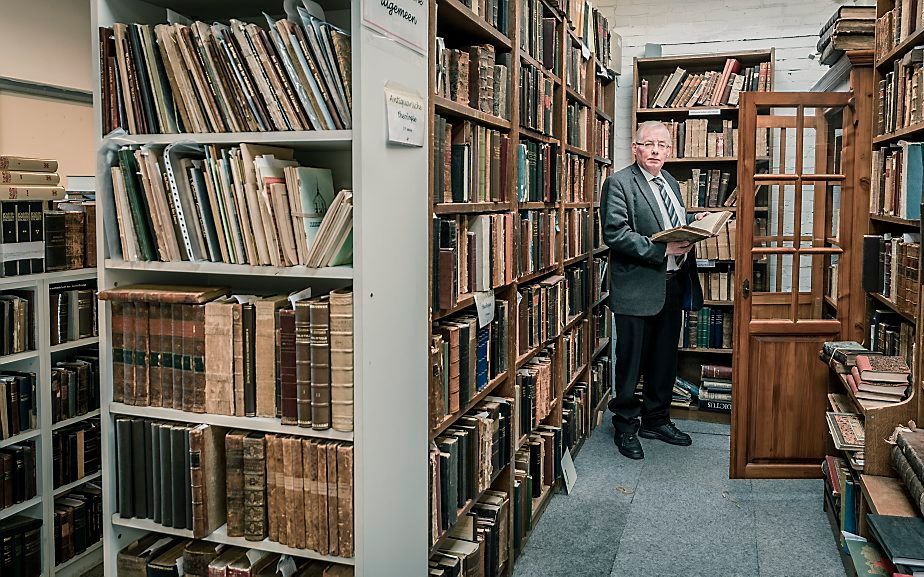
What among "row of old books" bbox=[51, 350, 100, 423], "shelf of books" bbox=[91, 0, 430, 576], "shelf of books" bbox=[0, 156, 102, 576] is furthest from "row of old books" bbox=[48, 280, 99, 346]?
"shelf of books" bbox=[91, 0, 430, 576]

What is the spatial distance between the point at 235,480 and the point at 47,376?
Answer: 66.9 inches

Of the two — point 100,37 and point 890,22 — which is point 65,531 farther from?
point 890,22

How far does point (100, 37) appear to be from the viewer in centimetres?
205

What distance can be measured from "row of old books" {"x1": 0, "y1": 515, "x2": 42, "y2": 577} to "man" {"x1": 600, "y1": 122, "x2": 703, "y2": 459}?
2.90 meters

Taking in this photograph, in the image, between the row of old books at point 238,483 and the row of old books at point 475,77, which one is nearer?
the row of old books at point 238,483

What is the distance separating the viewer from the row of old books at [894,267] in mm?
2862

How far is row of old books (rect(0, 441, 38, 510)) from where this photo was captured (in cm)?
304

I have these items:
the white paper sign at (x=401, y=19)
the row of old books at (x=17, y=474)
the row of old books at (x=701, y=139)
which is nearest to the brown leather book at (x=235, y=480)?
the white paper sign at (x=401, y=19)

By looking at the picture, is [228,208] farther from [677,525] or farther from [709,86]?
[709,86]

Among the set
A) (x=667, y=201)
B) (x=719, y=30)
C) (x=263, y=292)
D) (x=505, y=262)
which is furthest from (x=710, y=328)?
(x=263, y=292)

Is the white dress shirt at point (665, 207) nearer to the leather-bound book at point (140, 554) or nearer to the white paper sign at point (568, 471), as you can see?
the white paper sign at point (568, 471)

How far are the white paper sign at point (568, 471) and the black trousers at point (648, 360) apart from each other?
52 centimetres

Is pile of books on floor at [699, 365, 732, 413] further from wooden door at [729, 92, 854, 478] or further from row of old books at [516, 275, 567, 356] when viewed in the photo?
row of old books at [516, 275, 567, 356]

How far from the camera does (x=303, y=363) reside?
1.90 metres
